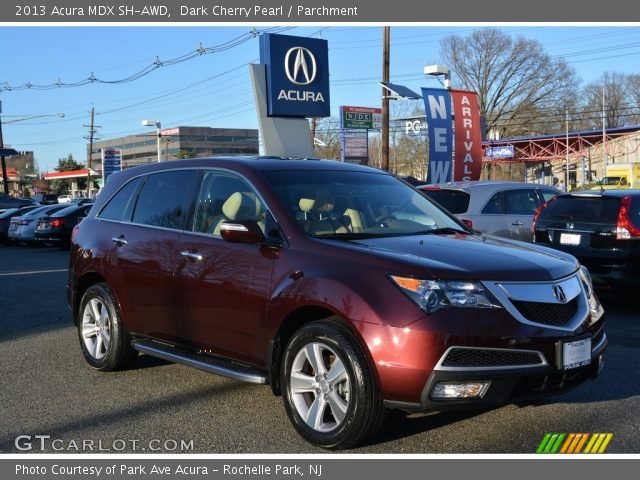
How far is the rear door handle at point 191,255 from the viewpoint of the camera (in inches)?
212

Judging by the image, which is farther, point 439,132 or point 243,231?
point 439,132

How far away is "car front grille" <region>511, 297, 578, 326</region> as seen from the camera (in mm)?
4254

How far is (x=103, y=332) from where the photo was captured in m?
6.49

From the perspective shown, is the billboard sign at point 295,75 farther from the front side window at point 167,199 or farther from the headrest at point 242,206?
the headrest at point 242,206

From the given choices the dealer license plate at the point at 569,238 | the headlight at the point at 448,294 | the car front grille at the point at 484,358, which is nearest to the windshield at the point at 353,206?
the headlight at the point at 448,294

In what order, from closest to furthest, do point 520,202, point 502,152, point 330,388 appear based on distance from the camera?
point 330,388, point 520,202, point 502,152

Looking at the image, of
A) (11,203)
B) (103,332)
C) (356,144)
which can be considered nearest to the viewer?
(103,332)

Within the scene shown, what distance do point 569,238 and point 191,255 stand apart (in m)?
5.67

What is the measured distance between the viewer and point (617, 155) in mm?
70750

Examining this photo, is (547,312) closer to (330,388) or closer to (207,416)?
(330,388)

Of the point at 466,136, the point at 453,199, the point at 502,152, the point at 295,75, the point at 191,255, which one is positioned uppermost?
the point at 295,75

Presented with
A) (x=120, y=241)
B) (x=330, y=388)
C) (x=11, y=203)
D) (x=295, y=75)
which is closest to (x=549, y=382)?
(x=330, y=388)

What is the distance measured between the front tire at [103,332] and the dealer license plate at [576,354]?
11.9ft
